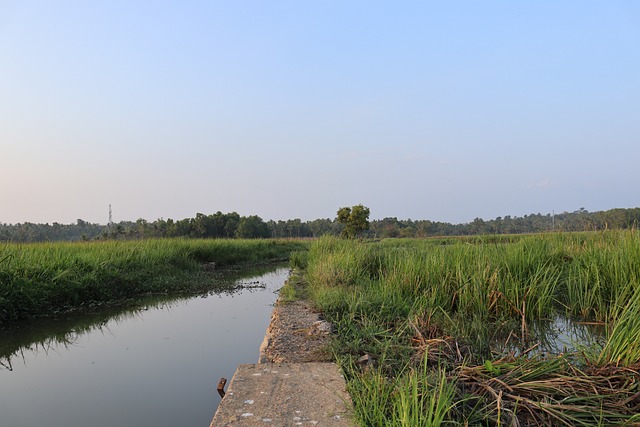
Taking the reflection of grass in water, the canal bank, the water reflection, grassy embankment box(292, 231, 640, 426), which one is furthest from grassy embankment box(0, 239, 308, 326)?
the water reflection

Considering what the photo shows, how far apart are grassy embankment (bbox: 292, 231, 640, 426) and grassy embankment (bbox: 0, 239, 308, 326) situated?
4259 mm

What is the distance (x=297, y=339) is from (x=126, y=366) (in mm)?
1862

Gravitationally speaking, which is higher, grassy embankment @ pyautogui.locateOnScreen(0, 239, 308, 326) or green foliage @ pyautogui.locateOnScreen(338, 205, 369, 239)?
green foliage @ pyautogui.locateOnScreen(338, 205, 369, 239)

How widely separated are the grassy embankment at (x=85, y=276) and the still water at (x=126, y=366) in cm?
67

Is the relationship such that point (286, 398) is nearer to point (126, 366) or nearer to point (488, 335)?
A: point (488, 335)

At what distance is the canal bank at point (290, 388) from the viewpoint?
212 centimetres

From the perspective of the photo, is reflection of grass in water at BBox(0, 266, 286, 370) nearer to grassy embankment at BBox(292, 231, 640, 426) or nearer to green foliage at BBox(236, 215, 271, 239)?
grassy embankment at BBox(292, 231, 640, 426)

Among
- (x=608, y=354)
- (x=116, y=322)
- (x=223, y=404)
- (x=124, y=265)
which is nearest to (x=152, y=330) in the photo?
(x=116, y=322)

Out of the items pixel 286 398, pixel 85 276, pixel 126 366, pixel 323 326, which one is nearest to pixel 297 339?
pixel 323 326

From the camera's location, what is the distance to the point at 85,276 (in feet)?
24.4

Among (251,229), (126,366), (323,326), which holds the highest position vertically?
(251,229)

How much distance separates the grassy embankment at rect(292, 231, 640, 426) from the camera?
192 centimetres

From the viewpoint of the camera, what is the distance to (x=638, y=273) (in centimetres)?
399

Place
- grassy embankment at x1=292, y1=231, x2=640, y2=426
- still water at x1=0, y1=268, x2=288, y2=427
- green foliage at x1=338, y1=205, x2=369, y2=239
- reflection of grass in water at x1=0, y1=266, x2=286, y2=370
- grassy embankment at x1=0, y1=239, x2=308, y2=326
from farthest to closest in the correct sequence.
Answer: green foliage at x1=338, y1=205, x2=369, y2=239 → grassy embankment at x1=0, y1=239, x2=308, y2=326 → reflection of grass in water at x1=0, y1=266, x2=286, y2=370 → still water at x1=0, y1=268, x2=288, y2=427 → grassy embankment at x1=292, y1=231, x2=640, y2=426
